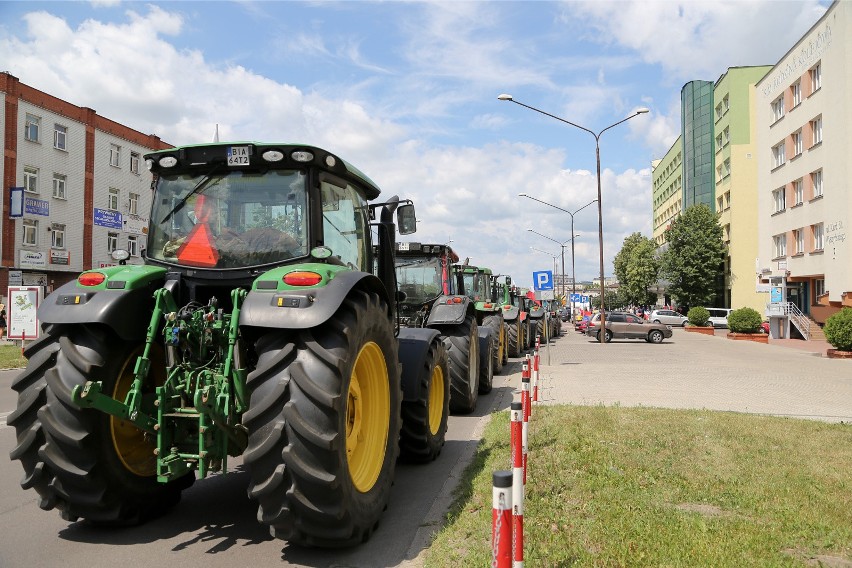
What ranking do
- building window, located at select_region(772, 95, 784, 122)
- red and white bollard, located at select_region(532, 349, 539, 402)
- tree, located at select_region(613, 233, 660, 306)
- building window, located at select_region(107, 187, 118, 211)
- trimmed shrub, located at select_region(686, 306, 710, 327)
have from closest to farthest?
red and white bollard, located at select_region(532, 349, 539, 402), building window, located at select_region(107, 187, 118, 211), building window, located at select_region(772, 95, 784, 122), trimmed shrub, located at select_region(686, 306, 710, 327), tree, located at select_region(613, 233, 660, 306)

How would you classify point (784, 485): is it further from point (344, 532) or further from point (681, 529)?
point (344, 532)

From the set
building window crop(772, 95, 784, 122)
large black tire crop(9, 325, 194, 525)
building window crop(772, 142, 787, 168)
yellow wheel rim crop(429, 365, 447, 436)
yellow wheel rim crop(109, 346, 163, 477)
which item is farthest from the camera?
building window crop(772, 95, 784, 122)

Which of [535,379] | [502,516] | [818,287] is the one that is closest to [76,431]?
[502,516]

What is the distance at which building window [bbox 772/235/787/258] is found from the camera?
38.3 meters

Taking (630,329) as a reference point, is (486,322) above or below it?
above

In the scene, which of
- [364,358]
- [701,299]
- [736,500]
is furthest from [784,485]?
[701,299]

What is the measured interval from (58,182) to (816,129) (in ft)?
126

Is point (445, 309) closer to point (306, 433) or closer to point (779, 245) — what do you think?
point (306, 433)

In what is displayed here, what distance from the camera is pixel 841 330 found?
2191 centimetres

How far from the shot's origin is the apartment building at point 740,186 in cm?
5372

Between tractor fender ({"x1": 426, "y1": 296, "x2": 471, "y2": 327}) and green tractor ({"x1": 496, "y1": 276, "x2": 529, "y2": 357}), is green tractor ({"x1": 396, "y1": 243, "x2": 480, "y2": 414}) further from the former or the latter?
green tractor ({"x1": 496, "y1": 276, "x2": 529, "y2": 357})

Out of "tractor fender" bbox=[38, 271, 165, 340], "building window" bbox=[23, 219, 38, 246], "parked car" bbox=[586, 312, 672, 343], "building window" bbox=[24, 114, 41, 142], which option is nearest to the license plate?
"tractor fender" bbox=[38, 271, 165, 340]

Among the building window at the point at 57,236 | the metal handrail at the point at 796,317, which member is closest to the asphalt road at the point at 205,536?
the building window at the point at 57,236

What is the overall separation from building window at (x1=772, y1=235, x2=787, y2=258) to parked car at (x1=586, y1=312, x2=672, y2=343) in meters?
10.1
